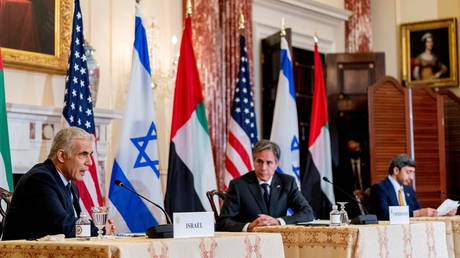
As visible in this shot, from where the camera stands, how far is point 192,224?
12.3 ft

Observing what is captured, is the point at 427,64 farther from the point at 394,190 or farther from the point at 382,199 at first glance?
the point at 382,199

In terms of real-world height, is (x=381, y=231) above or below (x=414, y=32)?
below

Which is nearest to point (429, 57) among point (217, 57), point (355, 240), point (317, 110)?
point (317, 110)

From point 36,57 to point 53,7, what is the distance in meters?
0.55

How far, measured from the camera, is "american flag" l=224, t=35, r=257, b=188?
322 inches

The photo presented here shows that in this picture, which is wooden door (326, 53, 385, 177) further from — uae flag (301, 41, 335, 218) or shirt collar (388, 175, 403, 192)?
shirt collar (388, 175, 403, 192)

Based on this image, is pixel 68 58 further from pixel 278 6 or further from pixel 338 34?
pixel 338 34

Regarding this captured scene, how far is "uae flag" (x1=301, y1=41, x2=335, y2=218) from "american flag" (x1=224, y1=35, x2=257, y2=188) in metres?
1.14

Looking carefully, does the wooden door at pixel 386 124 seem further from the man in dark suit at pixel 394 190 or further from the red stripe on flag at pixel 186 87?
the red stripe on flag at pixel 186 87

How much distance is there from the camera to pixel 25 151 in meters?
6.61

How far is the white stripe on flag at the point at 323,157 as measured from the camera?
9.35 m

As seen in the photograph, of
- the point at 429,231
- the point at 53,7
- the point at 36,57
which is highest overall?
the point at 53,7

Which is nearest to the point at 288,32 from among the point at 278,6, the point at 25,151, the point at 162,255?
the point at 278,6

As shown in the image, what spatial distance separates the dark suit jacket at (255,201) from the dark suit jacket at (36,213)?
1.79 metres
